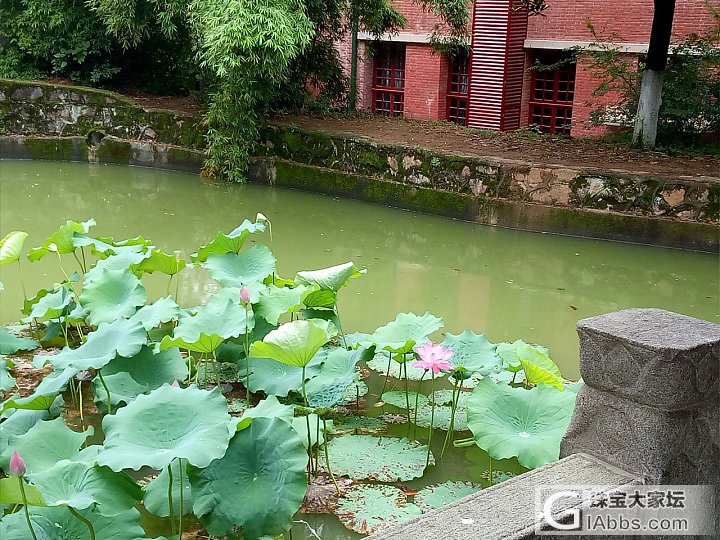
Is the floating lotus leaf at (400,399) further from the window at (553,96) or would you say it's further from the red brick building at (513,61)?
the window at (553,96)

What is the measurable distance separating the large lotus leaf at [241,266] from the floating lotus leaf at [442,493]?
1.80m

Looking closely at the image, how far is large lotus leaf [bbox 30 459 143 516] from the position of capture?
272 centimetres

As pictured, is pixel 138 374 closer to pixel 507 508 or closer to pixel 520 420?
pixel 520 420

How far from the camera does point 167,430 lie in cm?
281

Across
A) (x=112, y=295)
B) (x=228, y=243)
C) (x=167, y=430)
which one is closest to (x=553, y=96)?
(x=228, y=243)

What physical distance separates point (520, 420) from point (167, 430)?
145 cm

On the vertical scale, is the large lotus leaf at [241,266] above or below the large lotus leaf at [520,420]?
above

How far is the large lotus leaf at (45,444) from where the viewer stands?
3.08m

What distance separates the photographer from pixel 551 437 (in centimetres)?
333

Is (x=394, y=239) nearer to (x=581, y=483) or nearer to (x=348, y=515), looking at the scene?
(x=348, y=515)

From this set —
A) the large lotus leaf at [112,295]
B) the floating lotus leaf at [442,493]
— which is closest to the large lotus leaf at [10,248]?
the large lotus leaf at [112,295]

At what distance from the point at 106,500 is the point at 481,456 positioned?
70.5 inches

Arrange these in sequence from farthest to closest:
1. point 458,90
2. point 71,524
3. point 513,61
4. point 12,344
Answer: point 458,90, point 513,61, point 12,344, point 71,524

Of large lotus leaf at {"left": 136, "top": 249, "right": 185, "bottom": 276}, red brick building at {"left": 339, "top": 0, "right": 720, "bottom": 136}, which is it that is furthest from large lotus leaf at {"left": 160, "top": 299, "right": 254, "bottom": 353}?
red brick building at {"left": 339, "top": 0, "right": 720, "bottom": 136}
